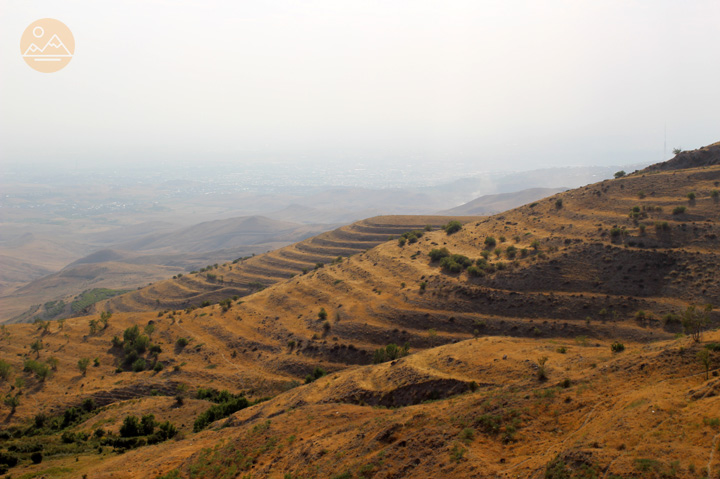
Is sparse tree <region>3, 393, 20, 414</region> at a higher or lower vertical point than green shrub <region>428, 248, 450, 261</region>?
lower

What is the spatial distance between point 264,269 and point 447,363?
6863cm

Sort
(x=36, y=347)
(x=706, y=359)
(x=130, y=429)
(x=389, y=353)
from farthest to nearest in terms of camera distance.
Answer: (x=36, y=347)
(x=389, y=353)
(x=130, y=429)
(x=706, y=359)

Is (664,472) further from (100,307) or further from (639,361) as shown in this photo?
(100,307)

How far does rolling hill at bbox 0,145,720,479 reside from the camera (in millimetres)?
15547

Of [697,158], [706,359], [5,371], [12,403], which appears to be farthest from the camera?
[697,158]

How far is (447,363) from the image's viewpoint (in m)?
28.4

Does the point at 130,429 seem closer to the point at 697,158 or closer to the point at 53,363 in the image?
the point at 53,363

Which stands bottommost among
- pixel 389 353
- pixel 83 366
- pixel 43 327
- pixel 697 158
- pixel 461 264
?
pixel 83 366

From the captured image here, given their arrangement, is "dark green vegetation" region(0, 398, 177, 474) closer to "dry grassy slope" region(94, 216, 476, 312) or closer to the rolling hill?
the rolling hill

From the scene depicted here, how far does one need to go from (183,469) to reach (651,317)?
38.3m

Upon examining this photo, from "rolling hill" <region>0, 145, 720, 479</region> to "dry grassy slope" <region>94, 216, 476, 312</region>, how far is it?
2180 centimetres

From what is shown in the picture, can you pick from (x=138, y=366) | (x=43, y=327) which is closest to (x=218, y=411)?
(x=138, y=366)

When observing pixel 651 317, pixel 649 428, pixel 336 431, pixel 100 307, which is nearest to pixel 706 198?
pixel 651 317

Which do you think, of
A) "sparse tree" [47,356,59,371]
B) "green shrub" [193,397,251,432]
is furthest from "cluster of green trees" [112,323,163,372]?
"green shrub" [193,397,251,432]
